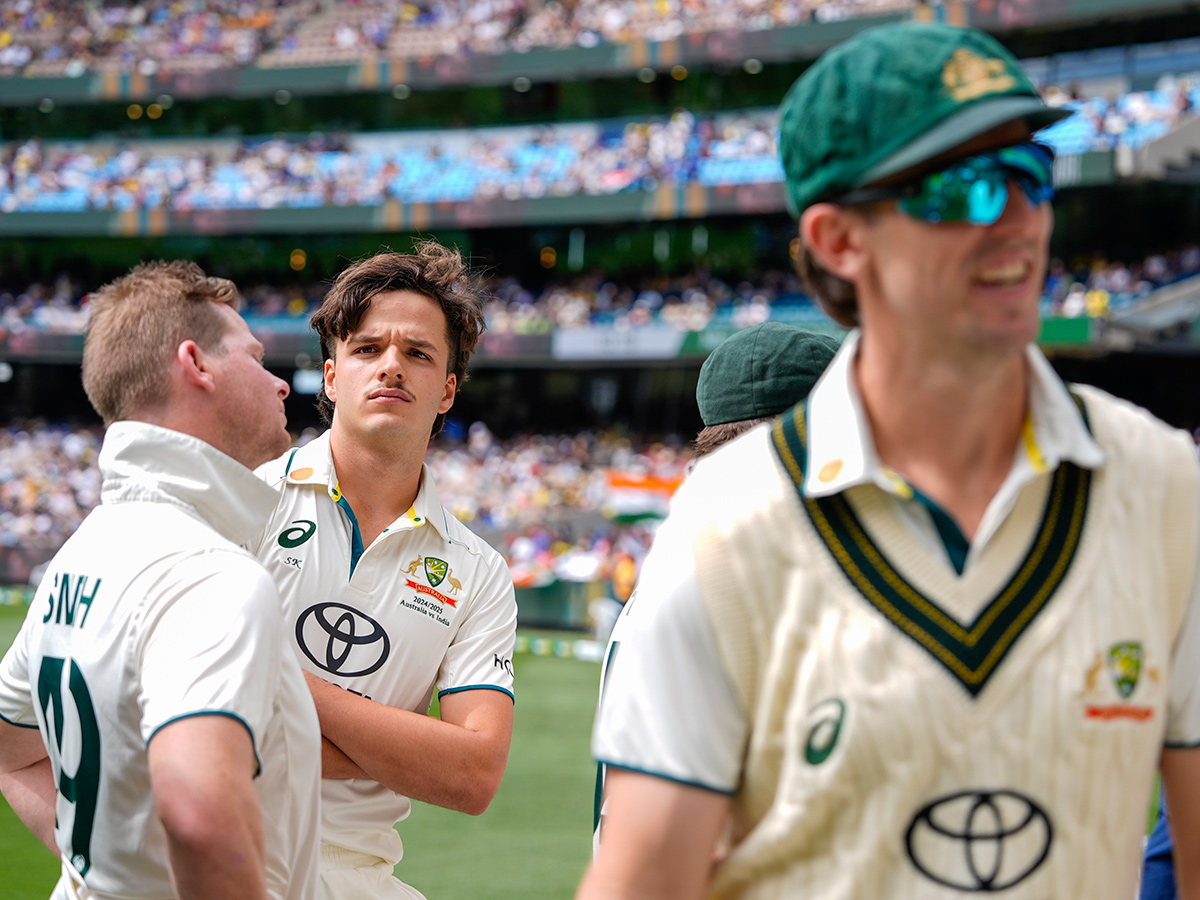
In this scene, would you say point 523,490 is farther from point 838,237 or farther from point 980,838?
point 980,838

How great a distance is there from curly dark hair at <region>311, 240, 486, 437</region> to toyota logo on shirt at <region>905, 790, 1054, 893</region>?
7.10ft

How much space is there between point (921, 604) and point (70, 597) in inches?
66.4

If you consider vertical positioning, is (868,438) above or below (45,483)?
above

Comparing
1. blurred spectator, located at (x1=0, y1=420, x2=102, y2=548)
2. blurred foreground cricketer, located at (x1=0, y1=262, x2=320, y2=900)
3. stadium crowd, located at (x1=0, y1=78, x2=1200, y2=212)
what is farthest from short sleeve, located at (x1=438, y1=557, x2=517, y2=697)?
stadium crowd, located at (x1=0, y1=78, x2=1200, y2=212)

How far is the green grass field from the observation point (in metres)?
7.11

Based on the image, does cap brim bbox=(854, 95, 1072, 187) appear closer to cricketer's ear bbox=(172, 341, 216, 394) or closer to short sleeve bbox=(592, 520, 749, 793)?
short sleeve bbox=(592, 520, 749, 793)

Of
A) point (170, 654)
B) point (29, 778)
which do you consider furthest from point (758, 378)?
point (29, 778)

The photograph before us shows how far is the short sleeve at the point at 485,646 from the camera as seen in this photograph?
3.01 metres

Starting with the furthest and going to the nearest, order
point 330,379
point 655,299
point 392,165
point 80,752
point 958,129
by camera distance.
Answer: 1. point 392,165
2. point 655,299
3. point 330,379
4. point 80,752
5. point 958,129

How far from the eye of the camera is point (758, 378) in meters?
2.44

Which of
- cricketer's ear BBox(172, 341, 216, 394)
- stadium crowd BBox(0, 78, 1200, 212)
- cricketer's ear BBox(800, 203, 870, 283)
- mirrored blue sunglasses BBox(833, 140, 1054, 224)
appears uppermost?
stadium crowd BBox(0, 78, 1200, 212)

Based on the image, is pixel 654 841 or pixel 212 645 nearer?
pixel 654 841

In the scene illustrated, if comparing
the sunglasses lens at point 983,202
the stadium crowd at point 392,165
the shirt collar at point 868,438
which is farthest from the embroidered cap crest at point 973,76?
the stadium crowd at point 392,165

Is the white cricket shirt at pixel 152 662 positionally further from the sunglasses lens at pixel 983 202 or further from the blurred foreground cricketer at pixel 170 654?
the sunglasses lens at pixel 983 202
